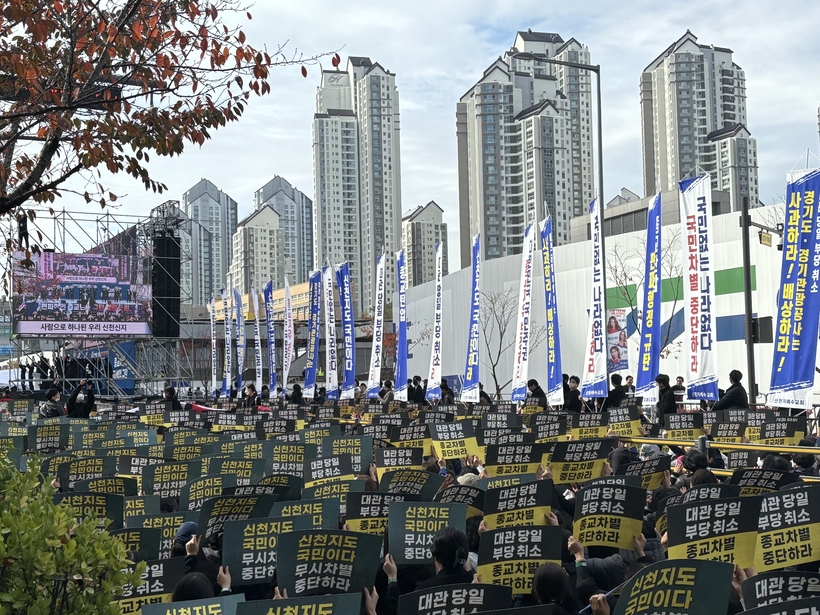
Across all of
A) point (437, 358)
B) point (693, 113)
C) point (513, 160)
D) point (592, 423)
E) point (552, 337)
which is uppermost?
point (693, 113)

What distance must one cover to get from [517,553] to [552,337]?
55.8 feet

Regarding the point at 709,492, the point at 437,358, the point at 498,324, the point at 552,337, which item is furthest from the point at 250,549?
the point at 498,324

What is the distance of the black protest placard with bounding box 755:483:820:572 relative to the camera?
21.8ft

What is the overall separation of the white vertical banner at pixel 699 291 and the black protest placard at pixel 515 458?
8.20 m

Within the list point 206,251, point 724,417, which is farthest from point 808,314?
point 206,251

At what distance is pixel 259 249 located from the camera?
133875 millimetres

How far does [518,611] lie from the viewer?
13.1ft

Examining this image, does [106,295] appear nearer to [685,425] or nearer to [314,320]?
[314,320]

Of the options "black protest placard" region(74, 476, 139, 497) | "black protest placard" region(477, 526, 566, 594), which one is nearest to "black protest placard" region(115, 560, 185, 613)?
"black protest placard" region(477, 526, 566, 594)

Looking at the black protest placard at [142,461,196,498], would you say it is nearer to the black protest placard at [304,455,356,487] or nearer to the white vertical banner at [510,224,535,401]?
the black protest placard at [304,455,356,487]

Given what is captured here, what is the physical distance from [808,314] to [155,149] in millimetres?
11581

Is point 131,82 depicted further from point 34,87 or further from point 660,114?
point 660,114

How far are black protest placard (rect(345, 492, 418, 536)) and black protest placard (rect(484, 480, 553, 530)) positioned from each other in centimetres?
86

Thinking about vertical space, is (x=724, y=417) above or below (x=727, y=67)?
below
